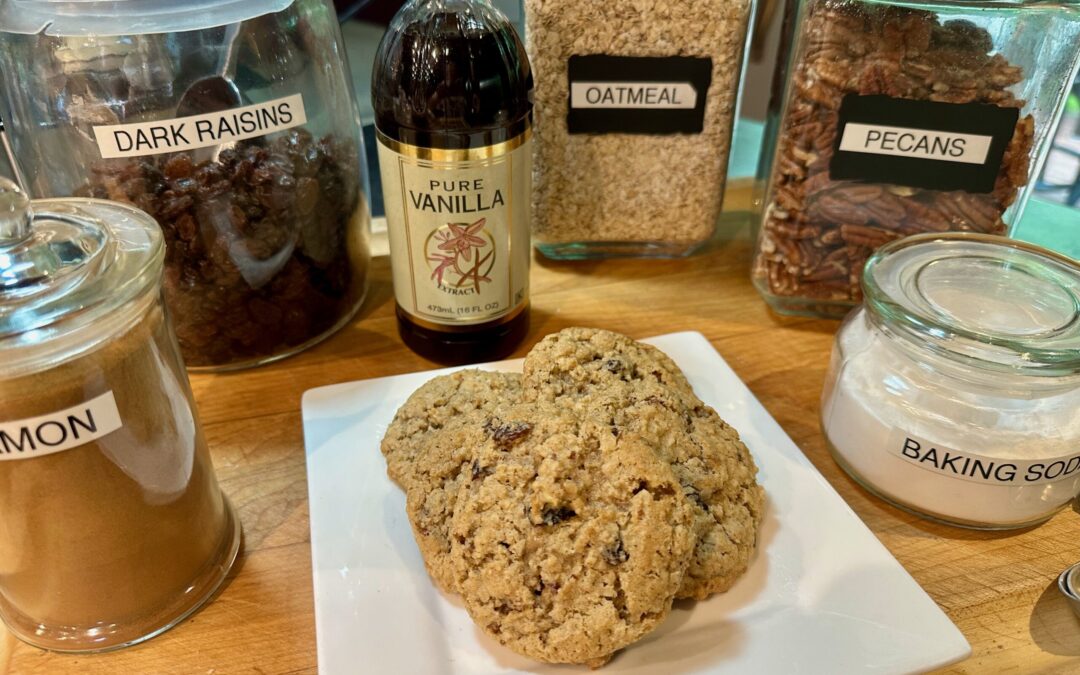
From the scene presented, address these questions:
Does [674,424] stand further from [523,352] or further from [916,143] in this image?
[916,143]

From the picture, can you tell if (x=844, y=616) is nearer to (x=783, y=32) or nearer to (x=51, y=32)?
(x=783, y=32)

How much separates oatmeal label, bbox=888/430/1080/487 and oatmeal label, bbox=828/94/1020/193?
0.96ft

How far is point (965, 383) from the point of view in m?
0.61

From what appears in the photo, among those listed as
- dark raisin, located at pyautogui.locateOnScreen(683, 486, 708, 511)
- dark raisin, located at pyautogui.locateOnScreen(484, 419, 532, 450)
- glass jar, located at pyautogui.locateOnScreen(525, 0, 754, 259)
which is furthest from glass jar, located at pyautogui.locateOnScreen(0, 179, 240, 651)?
Result: glass jar, located at pyautogui.locateOnScreen(525, 0, 754, 259)

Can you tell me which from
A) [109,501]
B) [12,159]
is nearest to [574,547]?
[109,501]

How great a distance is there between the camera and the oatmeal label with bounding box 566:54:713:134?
0.81 meters

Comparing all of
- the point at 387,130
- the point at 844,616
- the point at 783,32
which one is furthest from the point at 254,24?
the point at 844,616

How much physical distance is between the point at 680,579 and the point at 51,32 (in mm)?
631

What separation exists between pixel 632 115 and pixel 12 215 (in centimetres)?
58

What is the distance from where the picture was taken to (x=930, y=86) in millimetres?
739

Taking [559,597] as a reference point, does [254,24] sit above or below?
above

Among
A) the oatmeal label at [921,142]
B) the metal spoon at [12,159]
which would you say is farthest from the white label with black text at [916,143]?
the metal spoon at [12,159]

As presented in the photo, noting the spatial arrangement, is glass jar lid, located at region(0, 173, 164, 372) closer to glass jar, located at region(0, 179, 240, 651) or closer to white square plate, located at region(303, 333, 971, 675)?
glass jar, located at region(0, 179, 240, 651)

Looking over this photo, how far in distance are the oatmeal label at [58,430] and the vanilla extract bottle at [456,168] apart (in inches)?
12.5
